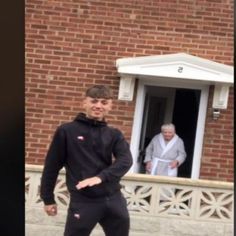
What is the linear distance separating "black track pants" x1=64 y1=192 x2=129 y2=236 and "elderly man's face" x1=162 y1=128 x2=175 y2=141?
9.25 ft

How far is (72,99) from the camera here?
638cm

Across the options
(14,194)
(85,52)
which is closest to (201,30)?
(85,52)

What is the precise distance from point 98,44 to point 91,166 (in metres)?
3.34

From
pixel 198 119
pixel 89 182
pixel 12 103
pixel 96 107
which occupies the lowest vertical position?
pixel 198 119

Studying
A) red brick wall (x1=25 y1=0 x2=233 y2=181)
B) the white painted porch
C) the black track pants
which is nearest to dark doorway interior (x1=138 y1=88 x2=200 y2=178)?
red brick wall (x1=25 y1=0 x2=233 y2=181)

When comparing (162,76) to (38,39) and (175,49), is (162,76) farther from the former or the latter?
(38,39)

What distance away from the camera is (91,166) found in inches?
127

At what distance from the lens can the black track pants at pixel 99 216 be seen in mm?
3232

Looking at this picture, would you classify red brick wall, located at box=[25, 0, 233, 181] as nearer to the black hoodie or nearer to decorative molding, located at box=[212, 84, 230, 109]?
decorative molding, located at box=[212, 84, 230, 109]

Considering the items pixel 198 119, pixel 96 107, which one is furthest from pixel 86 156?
pixel 198 119

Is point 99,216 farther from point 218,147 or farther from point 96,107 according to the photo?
point 218,147

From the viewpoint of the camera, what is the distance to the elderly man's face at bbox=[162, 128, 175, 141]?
19.9 feet

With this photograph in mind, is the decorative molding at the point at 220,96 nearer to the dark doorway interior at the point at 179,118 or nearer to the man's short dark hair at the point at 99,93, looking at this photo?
the dark doorway interior at the point at 179,118

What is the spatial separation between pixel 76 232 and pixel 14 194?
151 centimetres
